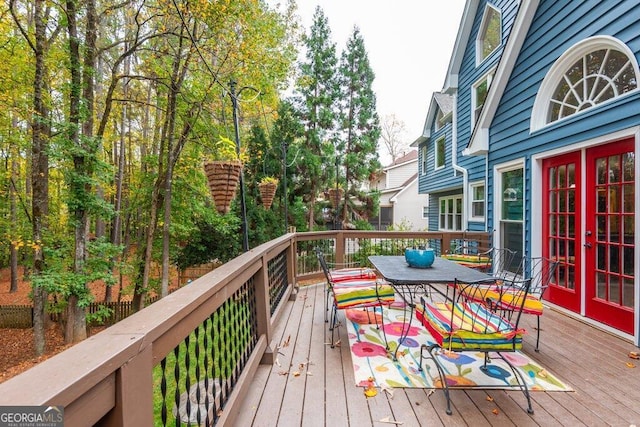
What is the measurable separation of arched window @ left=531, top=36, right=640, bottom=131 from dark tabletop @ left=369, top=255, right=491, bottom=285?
2.28 m

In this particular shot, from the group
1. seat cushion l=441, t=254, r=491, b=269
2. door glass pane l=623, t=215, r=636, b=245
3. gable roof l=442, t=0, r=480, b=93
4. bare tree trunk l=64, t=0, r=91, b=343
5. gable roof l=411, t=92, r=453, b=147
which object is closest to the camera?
door glass pane l=623, t=215, r=636, b=245

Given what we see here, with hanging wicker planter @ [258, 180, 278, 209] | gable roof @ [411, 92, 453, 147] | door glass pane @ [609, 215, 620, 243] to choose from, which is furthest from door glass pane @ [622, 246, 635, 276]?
gable roof @ [411, 92, 453, 147]

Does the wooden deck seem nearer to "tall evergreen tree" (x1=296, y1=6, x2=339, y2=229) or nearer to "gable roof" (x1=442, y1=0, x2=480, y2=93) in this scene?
"gable roof" (x1=442, y1=0, x2=480, y2=93)

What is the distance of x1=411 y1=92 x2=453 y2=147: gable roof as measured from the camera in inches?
398

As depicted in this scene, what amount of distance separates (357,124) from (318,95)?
190 centimetres

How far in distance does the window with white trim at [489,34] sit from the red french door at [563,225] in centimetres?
402

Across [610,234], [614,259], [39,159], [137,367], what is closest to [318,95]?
[39,159]

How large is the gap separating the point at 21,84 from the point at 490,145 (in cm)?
867

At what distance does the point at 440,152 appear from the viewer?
10656 mm

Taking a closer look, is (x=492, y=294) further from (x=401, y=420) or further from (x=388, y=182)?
(x=388, y=182)

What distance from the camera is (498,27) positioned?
6789 millimetres

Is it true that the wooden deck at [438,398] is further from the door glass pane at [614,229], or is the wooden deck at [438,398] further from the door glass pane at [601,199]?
the door glass pane at [601,199]

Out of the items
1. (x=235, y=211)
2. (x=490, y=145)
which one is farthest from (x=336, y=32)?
(x=490, y=145)

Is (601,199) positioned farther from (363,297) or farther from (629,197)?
(363,297)
